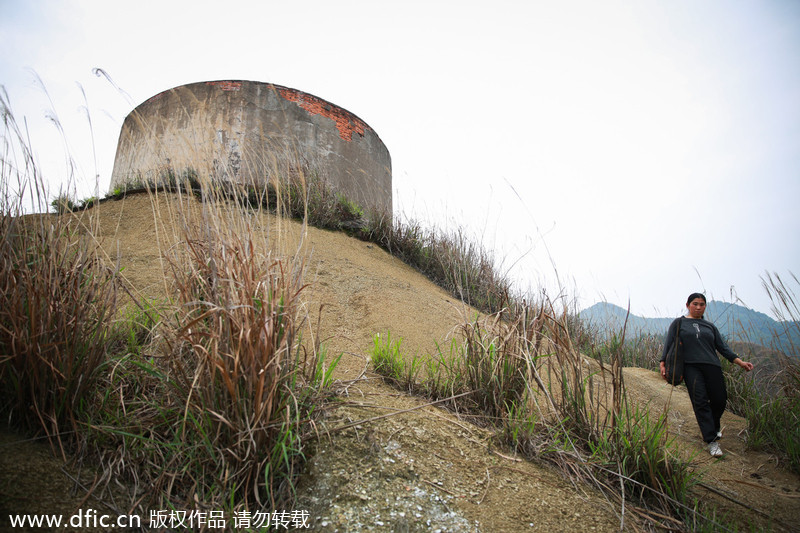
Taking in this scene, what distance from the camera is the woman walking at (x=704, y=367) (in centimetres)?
346

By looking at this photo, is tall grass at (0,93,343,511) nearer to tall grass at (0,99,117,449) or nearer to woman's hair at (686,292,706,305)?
tall grass at (0,99,117,449)

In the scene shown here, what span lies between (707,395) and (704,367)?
243 mm

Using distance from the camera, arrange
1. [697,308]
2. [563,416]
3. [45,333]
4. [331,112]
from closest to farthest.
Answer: [45,333], [563,416], [697,308], [331,112]

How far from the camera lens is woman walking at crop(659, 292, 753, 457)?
3.46 meters

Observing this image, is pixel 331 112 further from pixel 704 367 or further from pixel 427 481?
pixel 427 481

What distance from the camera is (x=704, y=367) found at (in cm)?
364

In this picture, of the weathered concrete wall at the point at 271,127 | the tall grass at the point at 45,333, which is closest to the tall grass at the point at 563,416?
the tall grass at the point at 45,333

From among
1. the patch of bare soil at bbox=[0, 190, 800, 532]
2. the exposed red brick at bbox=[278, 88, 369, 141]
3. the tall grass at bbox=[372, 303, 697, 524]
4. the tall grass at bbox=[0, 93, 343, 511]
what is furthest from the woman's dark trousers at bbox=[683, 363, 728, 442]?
the exposed red brick at bbox=[278, 88, 369, 141]

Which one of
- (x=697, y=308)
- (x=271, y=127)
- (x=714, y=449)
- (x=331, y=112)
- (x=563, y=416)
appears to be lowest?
(x=714, y=449)

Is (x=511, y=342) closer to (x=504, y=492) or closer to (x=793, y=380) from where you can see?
(x=504, y=492)

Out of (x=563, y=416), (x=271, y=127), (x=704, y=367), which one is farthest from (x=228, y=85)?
(x=704, y=367)

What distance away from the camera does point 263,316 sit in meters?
1.50

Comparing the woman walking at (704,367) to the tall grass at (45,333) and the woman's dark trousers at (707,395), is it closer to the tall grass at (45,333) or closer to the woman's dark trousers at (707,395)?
the woman's dark trousers at (707,395)

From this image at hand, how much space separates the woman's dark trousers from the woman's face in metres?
0.52
